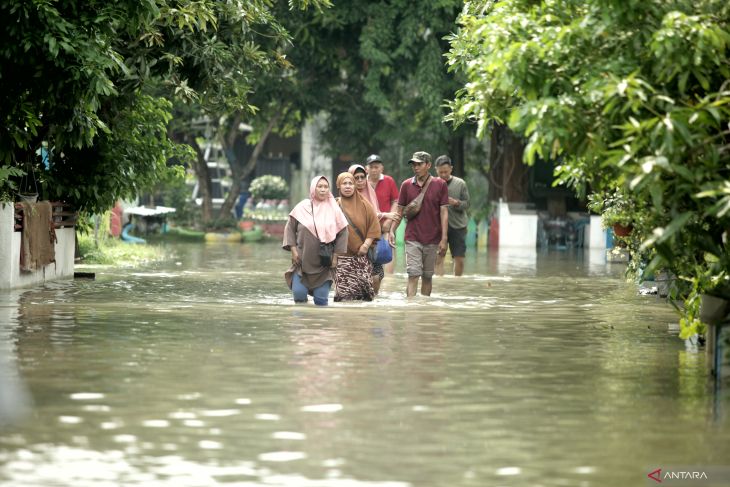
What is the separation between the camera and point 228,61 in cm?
2130

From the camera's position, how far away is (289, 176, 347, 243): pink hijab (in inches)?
695

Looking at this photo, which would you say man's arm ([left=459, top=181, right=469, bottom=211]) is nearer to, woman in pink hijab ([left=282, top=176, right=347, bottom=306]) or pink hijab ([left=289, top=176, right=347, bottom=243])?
woman in pink hijab ([left=282, top=176, right=347, bottom=306])

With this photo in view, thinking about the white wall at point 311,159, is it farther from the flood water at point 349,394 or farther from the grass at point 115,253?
the flood water at point 349,394

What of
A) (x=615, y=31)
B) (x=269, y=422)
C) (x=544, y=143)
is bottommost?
(x=269, y=422)

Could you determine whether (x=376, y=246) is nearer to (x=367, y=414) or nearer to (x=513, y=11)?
(x=513, y=11)

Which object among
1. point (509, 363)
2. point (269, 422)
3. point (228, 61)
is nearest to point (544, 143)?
point (509, 363)

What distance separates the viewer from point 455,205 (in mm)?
22328

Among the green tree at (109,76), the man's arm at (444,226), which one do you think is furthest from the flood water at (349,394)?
the green tree at (109,76)

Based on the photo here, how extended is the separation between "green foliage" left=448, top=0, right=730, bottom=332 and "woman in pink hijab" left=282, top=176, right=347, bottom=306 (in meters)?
5.77

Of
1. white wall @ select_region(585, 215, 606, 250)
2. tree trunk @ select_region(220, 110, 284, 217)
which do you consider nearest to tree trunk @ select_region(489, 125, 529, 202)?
white wall @ select_region(585, 215, 606, 250)

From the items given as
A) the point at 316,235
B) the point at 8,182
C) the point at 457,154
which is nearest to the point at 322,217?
the point at 316,235

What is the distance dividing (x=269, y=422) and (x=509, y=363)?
11.6ft

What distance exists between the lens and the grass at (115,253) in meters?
27.7

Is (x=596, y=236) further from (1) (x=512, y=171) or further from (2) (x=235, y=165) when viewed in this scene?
(2) (x=235, y=165)
